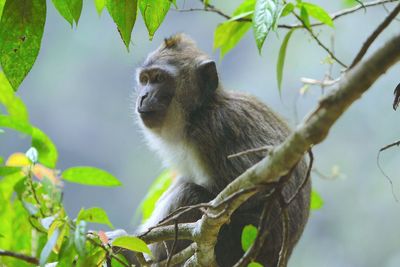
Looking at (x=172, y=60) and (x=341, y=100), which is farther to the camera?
(x=172, y=60)

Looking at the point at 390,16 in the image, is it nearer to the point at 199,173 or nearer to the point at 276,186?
the point at 276,186

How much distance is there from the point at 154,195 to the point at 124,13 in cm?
260

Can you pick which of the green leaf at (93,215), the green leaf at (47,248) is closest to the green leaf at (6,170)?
the green leaf at (93,215)

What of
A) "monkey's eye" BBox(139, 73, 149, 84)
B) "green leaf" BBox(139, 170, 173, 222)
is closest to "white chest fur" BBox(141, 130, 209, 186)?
"green leaf" BBox(139, 170, 173, 222)

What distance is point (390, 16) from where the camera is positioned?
1543 millimetres

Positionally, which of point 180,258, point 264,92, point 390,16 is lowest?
point 264,92

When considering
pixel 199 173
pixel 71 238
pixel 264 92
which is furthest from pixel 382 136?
pixel 71 238

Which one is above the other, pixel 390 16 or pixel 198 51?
pixel 390 16

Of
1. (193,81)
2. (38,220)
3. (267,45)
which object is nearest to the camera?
(38,220)

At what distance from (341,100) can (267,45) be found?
8.11m

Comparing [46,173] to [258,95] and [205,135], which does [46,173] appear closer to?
[205,135]

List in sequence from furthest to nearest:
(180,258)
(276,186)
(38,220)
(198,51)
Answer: (198,51) → (38,220) → (180,258) → (276,186)

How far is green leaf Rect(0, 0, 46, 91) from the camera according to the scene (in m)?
1.95

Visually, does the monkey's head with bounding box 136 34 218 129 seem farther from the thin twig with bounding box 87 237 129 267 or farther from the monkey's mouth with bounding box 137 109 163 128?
the thin twig with bounding box 87 237 129 267
